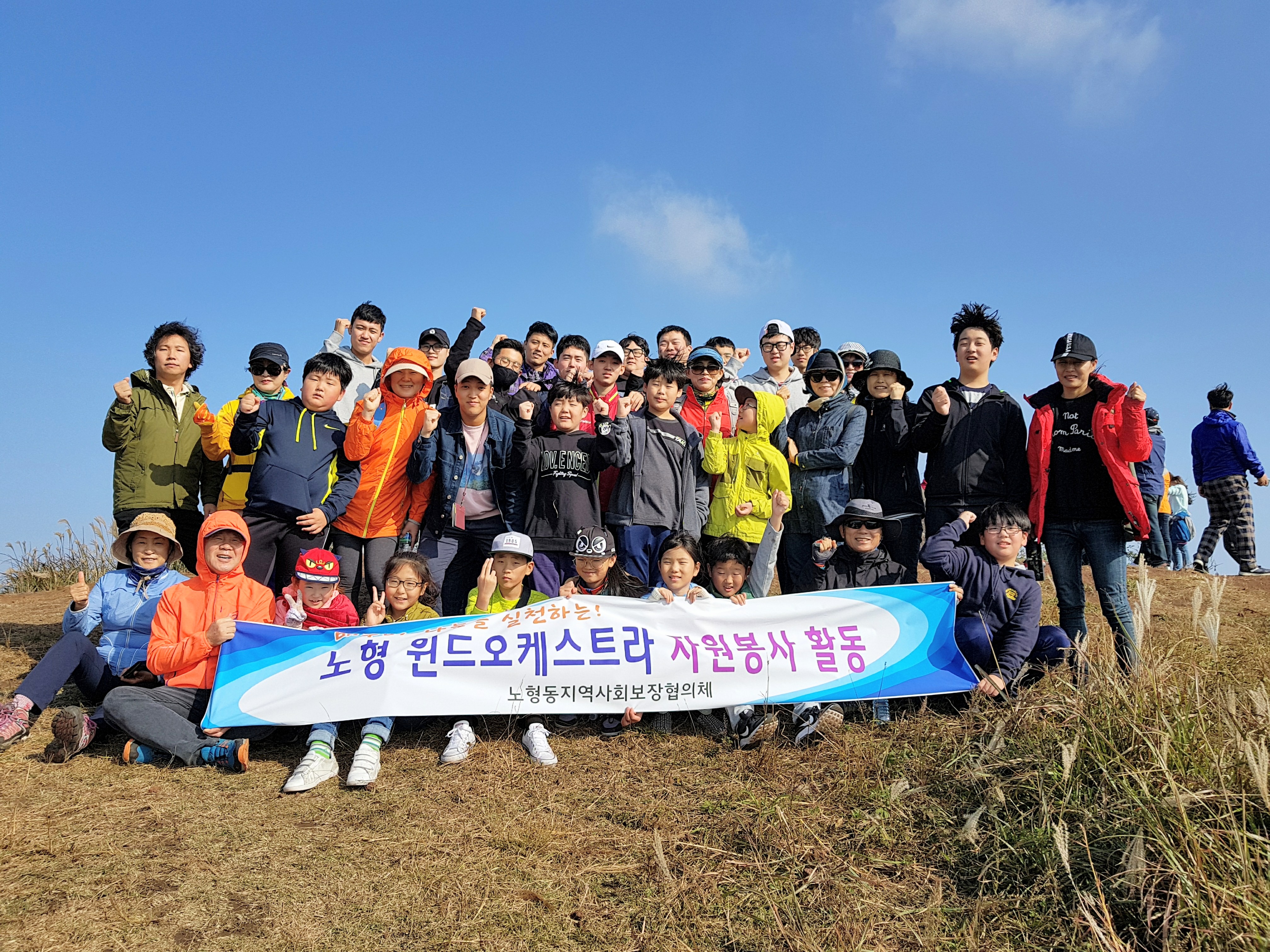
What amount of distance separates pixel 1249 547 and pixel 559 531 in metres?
12.4

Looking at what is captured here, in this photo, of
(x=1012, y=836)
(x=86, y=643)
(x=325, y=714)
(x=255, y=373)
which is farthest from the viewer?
(x=255, y=373)

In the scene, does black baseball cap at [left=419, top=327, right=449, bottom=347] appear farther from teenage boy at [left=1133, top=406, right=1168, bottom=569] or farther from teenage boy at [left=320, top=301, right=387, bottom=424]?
teenage boy at [left=1133, top=406, right=1168, bottom=569]

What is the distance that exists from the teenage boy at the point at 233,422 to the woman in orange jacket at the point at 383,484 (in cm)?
82

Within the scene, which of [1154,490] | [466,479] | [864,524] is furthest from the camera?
[1154,490]

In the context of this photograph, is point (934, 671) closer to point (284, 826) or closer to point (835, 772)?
point (835, 772)

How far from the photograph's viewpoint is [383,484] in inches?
258

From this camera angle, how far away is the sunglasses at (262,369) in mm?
6852

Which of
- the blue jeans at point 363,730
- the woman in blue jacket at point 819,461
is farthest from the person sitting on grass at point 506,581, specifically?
the woman in blue jacket at point 819,461

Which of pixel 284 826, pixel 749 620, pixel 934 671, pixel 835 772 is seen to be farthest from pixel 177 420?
pixel 934 671

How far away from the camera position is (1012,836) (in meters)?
3.62

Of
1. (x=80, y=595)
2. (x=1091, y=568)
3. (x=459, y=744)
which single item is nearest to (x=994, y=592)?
(x=1091, y=568)

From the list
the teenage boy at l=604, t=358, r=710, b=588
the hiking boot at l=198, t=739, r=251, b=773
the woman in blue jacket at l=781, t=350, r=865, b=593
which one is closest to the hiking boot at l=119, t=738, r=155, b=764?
the hiking boot at l=198, t=739, r=251, b=773

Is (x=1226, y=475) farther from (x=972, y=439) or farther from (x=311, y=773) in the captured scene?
(x=311, y=773)

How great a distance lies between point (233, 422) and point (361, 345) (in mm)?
2051
